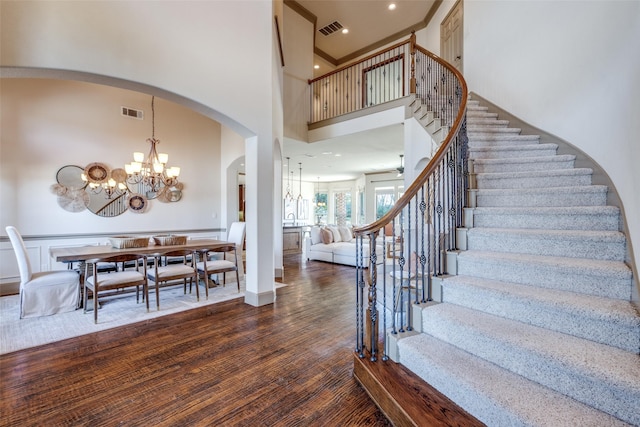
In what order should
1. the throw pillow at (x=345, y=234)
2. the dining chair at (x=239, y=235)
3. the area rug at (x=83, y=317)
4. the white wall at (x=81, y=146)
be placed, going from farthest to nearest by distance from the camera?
the throw pillow at (x=345, y=234), the dining chair at (x=239, y=235), the white wall at (x=81, y=146), the area rug at (x=83, y=317)

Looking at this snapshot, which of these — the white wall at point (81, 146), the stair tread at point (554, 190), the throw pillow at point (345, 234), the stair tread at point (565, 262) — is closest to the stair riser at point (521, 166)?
the stair tread at point (554, 190)

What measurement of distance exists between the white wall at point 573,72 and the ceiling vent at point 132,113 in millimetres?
6607

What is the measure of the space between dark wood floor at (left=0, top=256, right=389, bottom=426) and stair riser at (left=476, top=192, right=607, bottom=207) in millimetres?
1918

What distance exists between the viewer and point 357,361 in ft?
6.84

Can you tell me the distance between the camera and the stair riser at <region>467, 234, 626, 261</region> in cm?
191

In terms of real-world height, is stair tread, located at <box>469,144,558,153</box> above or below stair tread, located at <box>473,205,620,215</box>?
above

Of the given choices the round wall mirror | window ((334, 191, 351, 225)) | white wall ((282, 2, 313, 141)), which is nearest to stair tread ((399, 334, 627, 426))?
white wall ((282, 2, 313, 141))

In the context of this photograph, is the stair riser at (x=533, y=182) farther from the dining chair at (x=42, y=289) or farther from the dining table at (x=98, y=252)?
the dining chair at (x=42, y=289)

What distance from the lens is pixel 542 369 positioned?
1.38m

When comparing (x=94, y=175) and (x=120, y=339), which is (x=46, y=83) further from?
(x=120, y=339)

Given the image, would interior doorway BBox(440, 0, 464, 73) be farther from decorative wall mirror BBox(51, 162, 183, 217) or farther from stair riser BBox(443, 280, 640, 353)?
decorative wall mirror BBox(51, 162, 183, 217)

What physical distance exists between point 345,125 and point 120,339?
5.15m

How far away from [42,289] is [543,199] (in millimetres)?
5561

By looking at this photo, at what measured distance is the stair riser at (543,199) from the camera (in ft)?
7.70
